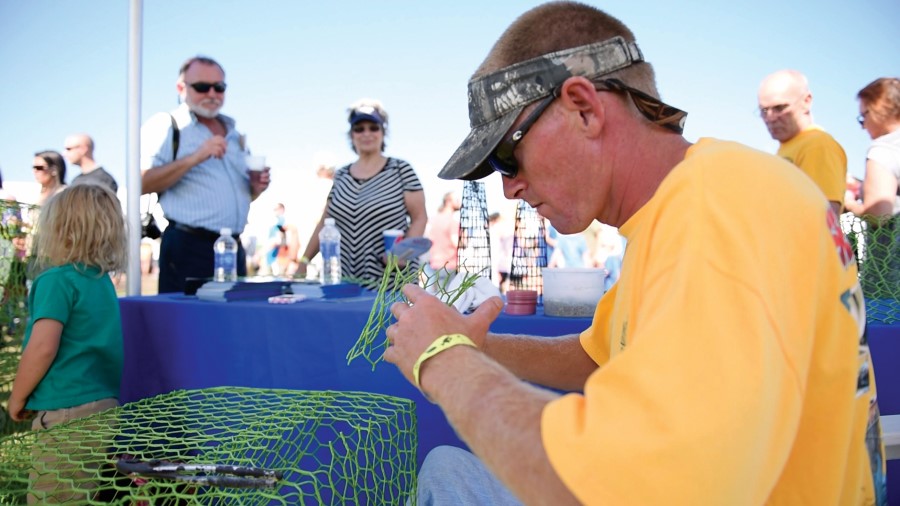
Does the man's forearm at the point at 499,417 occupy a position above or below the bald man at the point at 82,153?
below

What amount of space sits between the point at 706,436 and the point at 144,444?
94 cm

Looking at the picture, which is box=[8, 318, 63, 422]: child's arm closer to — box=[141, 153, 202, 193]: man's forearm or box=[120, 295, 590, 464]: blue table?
box=[120, 295, 590, 464]: blue table

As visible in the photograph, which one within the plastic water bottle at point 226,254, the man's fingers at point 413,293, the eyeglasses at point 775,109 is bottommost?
the man's fingers at point 413,293

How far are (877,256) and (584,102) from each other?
6.01 feet

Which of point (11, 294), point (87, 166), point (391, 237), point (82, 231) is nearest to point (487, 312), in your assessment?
point (82, 231)

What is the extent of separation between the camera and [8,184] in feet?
23.3

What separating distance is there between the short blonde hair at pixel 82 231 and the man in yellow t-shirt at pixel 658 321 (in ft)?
5.67

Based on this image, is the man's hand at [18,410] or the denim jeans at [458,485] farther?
the man's hand at [18,410]

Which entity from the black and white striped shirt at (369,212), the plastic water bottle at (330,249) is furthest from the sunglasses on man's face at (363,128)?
the plastic water bottle at (330,249)

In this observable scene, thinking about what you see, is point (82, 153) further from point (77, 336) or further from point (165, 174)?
point (77, 336)

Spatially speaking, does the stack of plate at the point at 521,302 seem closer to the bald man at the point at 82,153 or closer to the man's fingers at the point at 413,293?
the man's fingers at the point at 413,293

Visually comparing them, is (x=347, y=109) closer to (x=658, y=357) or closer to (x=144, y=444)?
(x=144, y=444)

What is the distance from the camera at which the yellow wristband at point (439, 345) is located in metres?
0.80

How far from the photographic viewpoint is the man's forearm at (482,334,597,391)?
125cm
